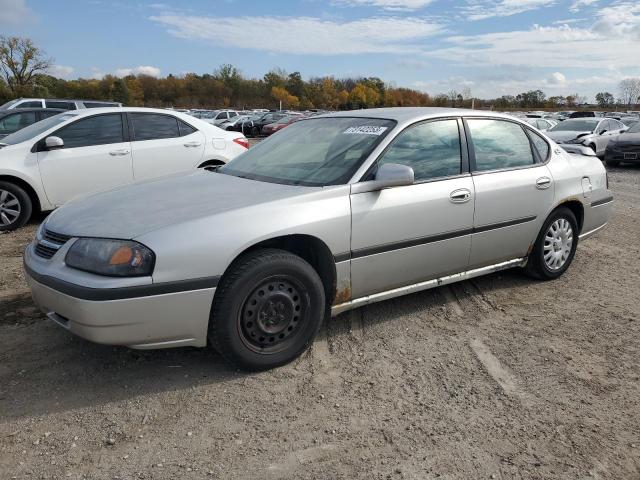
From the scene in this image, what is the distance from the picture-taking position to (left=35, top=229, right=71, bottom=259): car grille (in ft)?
10.3

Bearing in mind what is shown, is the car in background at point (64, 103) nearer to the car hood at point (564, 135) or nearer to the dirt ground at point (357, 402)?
the car hood at point (564, 135)

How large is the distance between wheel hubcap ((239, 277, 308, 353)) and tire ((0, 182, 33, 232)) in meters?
4.86

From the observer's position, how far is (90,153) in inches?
273

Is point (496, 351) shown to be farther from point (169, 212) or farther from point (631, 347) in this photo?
point (169, 212)

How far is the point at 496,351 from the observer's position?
3.60 m

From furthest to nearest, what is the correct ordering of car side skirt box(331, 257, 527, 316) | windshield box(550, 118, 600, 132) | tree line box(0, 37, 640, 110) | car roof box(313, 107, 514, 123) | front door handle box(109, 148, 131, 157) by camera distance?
tree line box(0, 37, 640, 110)
windshield box(550, 118, 600, 132)
front door handle box(109, 148, 131, 157)
car roof box(313, 107, 514, 123)
car side skirt box(331, 257, 527, 316)

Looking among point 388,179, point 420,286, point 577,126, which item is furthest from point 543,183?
point 577,126

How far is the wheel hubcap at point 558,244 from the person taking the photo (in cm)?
487

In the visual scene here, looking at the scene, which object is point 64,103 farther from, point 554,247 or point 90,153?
point 554,247

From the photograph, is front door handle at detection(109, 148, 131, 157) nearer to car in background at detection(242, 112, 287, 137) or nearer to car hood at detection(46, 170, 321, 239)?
car hood at detection(46, 170, 321, 239)

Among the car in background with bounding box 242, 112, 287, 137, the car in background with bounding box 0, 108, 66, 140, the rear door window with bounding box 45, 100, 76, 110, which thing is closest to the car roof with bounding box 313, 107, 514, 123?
the car in background with bounding box 0, 108, 66, 140

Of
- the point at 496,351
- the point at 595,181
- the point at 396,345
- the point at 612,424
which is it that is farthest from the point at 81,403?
the point at 595,181

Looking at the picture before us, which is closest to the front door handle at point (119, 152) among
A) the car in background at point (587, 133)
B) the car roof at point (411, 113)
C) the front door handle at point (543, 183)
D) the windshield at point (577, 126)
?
the car roof at point (411, 113)

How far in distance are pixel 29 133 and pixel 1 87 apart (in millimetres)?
57678
